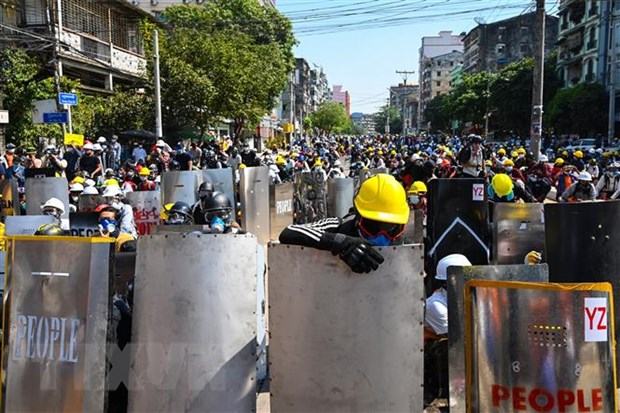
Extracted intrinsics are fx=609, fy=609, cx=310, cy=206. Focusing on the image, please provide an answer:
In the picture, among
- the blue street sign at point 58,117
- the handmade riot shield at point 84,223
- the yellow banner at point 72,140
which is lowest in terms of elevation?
the handmade riot shield at point 84,223

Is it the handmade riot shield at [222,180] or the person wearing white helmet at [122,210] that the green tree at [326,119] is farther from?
the person wearing white helmet at [122,210]

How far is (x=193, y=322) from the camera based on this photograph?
3.46 metres

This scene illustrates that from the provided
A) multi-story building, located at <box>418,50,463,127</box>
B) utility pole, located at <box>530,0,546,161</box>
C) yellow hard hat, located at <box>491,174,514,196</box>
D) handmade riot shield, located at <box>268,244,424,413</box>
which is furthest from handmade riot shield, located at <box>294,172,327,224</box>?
multi-story building, located at <box>418,50,463,127</box>

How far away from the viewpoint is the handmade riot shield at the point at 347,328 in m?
3.21

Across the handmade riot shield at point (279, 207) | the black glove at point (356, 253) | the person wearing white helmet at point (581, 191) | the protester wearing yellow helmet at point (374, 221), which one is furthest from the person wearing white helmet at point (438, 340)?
the handmade riot shield at point (279, 207)

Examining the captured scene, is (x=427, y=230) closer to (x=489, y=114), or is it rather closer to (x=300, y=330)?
(x=300, y=330)

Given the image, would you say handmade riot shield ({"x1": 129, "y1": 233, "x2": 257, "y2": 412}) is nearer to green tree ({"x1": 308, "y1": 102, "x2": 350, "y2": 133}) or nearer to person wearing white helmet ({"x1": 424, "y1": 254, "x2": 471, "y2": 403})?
person wearing white helmet ({"x1": 424, "y1": 254, "x2": 471, "y2": 403})

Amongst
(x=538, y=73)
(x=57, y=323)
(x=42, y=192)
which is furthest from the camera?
(x=538, y=73)

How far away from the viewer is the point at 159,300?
3494 mm

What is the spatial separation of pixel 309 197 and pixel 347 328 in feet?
30.5

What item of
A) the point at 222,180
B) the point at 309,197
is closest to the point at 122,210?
the point at 222,180

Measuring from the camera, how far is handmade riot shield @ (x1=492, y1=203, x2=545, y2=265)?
22.1 feet

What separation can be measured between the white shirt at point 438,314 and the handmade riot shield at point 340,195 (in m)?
7.98

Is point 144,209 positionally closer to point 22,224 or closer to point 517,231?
point 22,224
